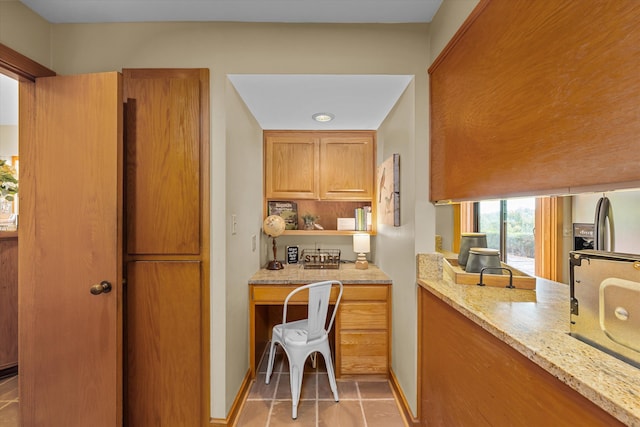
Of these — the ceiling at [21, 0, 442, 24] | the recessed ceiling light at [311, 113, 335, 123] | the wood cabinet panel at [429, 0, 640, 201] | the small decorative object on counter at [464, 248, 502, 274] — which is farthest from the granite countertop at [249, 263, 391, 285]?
the ceiling at [21, 0, 442, 24]

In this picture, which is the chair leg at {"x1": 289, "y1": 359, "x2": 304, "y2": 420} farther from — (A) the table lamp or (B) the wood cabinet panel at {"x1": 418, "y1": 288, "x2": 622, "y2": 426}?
(A) the table lamp

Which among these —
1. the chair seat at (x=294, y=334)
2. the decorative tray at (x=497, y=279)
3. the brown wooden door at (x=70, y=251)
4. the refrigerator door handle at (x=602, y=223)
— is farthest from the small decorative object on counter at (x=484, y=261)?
the brown wooden door at (x=70, y=251)

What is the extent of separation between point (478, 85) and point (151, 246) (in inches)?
73.5

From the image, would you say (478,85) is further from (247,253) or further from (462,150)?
(247,253)

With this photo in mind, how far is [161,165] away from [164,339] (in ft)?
3.32

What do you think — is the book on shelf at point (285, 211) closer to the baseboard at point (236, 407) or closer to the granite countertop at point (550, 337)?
the baseboard at point (236, 407)

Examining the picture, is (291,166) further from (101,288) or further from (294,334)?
(101,288)

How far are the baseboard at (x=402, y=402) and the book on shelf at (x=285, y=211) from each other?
160 centimetres

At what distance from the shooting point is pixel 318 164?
2.78 metres

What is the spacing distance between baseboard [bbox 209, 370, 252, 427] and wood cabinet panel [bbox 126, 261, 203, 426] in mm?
143

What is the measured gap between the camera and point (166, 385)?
1587 mm

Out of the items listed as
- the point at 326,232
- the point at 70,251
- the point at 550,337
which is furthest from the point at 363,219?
the point at 70,251

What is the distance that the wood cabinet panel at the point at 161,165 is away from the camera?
1571mm

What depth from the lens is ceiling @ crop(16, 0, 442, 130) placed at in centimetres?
150
